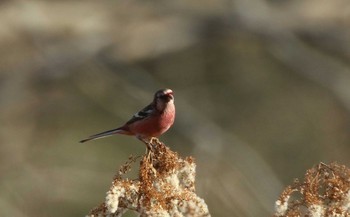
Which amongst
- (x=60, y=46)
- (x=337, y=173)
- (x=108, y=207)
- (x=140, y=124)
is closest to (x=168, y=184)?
(x=108, y=207)

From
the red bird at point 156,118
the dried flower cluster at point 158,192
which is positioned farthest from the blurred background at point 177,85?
the dried flower cluster at point 158,192

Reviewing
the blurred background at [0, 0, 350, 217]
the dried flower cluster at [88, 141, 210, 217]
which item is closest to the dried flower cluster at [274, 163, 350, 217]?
the dried flower cluster at [88, 141, 210, 217]

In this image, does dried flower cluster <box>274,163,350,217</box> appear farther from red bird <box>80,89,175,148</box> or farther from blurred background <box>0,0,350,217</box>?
blurred background <box>0,0,350,217</box>

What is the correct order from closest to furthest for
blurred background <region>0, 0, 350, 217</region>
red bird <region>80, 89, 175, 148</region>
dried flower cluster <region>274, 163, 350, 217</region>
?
dried flower cluster <region>274, 163, 350, 217</region>
red bird <region>80, 89, 175, 148</region>
blurred background <region>0, 0, 350, 217</region>

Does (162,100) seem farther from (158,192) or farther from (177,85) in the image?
(177,85)

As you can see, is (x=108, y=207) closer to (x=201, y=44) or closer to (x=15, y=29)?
(x=15, y=29)
